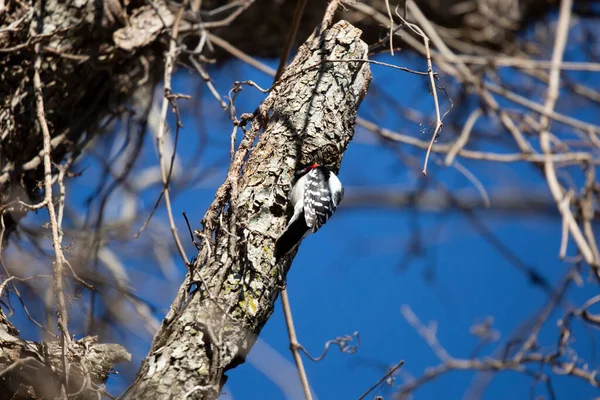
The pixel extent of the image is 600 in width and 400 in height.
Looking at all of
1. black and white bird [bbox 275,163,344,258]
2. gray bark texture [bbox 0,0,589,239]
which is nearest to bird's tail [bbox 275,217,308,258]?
black and white bird [bbox 275,163,344,258]

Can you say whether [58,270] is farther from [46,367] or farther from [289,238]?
[289,238]

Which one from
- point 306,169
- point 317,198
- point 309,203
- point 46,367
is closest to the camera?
point 46,367

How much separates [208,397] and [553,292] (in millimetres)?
3206

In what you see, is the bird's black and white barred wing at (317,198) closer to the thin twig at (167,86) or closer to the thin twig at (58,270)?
the thin twig at (167,86)

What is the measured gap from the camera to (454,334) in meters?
15.1

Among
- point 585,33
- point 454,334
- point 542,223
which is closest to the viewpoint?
point 585,33

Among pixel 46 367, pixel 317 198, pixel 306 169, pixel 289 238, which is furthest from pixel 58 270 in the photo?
pixel 317 198

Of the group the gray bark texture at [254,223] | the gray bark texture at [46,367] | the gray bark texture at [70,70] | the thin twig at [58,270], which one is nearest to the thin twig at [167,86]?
the gray bark texture at [70,70]

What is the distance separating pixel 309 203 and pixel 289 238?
53 cm

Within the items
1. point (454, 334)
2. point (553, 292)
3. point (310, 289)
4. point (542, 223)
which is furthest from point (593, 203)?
point (454, 334)

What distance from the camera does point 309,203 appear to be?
2.95m

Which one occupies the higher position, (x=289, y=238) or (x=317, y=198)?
(x=317, y=198)

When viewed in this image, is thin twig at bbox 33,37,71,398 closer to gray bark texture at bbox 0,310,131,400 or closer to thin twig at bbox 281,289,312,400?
gray bark texture at bbox 0,310,131,400

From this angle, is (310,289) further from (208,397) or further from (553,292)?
(208,397)
